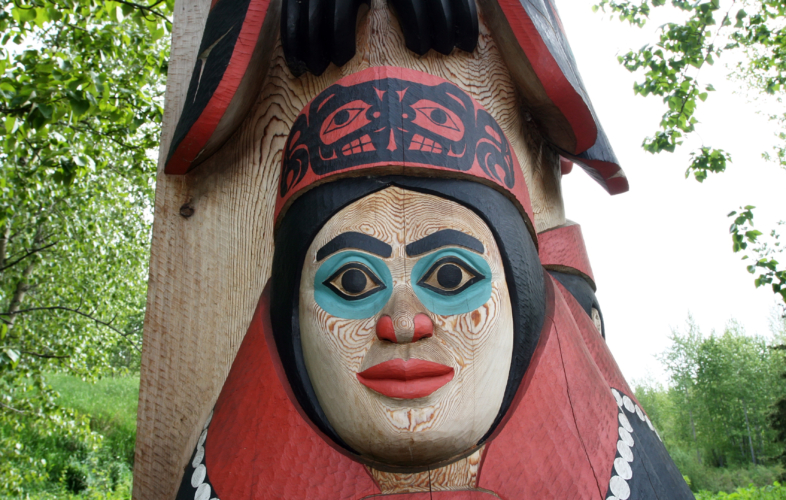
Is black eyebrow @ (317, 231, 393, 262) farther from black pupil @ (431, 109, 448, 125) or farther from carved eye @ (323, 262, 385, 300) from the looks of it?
black pupil @ (431, 109, 448, 125)

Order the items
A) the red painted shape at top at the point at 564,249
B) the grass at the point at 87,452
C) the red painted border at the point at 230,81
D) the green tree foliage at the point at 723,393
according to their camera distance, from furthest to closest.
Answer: the green tree foliage at the point at 723,393 → the grass at the point at 87,452 → the red painted shape at top at the point at 564,249 → the red painted border at the point at 230,81

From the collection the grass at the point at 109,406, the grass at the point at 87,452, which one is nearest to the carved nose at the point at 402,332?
the grass at the point at 87,452

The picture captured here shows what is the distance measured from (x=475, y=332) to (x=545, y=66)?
→ 775 millimetres

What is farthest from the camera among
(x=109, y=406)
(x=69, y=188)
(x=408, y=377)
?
(x=109, y=406)

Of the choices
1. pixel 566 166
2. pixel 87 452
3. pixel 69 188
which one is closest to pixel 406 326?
pixel 566 166

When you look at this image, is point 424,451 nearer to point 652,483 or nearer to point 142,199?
point 652,483

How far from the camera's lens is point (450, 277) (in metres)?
1.19

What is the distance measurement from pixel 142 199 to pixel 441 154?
7.46 meters

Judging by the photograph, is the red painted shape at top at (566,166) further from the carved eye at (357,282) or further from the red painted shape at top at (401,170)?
the carved eye at (357,282)

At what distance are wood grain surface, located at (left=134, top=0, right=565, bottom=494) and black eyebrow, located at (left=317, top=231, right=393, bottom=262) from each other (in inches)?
13.9

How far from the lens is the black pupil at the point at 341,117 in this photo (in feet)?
4.37

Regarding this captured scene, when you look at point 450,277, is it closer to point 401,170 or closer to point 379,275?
point 379,275

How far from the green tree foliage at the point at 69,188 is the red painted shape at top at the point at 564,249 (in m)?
1.84

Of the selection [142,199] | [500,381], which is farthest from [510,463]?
[142,199]
